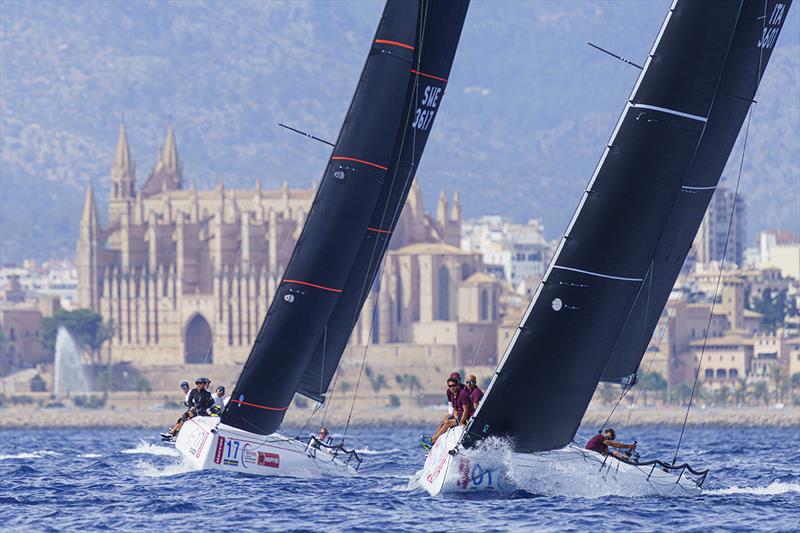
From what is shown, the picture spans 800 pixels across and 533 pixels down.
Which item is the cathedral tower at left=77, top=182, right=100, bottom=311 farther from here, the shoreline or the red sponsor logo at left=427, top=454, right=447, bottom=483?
the red sponsor logo at left=427, top=454, right=447, bottom=483

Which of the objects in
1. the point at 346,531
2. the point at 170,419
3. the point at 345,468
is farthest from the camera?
the point at 170,419

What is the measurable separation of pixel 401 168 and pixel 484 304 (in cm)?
10429

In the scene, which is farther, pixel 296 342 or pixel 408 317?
pixel 408 317

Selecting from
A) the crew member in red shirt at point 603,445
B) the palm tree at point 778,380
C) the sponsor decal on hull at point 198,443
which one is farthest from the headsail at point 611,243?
the palm tree at point 778,380

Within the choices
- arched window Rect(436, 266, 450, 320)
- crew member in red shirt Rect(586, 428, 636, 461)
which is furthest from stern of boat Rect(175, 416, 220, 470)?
arched window Rect(436, 266, 450, 320)

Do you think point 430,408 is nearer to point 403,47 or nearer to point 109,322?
point 109,322

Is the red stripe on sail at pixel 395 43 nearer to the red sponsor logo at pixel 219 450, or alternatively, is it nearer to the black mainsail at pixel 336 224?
the black mainsail at pixel 336 224

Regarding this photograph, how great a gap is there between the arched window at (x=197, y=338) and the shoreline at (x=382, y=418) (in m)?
23.2

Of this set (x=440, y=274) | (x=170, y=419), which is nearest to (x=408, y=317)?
(x=440, y=274)

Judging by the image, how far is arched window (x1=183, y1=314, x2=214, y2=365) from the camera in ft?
430

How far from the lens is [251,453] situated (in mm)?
26891

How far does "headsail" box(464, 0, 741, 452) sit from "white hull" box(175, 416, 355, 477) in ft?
17.0

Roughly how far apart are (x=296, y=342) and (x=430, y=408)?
83.1 meters

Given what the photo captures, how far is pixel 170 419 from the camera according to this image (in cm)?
9838
